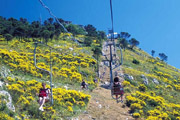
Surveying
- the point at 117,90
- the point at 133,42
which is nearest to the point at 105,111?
the point at 117,90

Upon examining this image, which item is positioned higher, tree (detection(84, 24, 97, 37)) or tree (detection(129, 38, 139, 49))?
tree (detection(84, 24, 97, 37))

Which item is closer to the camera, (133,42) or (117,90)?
(117,90)

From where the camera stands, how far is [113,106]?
20.9m

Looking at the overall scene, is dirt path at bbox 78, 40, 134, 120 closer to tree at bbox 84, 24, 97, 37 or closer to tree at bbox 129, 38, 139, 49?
tree at bbox 84, 24, 97, 37

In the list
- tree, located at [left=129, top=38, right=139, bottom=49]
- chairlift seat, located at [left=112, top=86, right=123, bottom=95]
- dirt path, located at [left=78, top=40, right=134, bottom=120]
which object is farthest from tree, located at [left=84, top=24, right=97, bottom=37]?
chairlift seat, located at [left=112, top=86, right=123, bottom=95]

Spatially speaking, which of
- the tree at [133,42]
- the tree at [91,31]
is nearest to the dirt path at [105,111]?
the tree at [91,31]

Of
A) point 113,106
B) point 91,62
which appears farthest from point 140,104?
point 91,62

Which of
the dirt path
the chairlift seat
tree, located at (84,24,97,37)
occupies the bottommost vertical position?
the dirt path

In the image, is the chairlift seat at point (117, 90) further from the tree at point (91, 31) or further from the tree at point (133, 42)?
the tree at point (133, 42)

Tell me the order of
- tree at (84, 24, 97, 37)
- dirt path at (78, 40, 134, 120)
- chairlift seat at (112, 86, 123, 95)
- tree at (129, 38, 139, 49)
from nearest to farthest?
chairlift seat at (112, 86, 123, 95)
dirt path at (78, 40, 134, 120)
tree at (84, 24, 97, 37)
tree at (129, 38, 139, 49)

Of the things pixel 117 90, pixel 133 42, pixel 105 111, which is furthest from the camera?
pixel 133 42

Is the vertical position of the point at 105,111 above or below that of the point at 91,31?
below

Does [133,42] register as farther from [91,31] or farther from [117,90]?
[117,90]

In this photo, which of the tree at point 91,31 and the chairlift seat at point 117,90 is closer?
the chairlift seat at point 117,90
